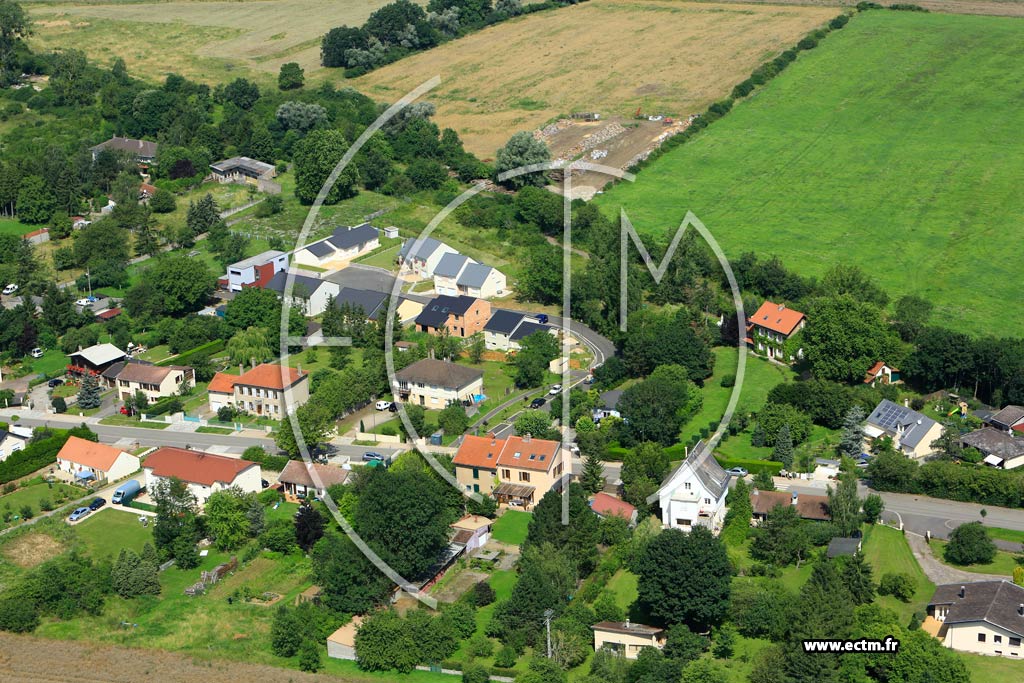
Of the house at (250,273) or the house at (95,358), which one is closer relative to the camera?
the house at (95,358)

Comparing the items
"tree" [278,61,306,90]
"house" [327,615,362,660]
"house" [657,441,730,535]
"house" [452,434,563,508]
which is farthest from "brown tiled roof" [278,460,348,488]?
"tree" [278,61,306,90]

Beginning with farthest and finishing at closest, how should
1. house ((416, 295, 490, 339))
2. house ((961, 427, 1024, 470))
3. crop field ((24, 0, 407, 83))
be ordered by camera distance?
crop field ((24, 0, 407, 83)) → house ((416, 295, 490, 339)) → house ((961, 427, 1024, 470))

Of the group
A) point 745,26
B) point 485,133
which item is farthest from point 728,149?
point 745,26

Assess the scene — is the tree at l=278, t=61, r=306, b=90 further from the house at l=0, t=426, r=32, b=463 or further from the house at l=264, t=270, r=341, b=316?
the house at l=0, t=426, r=32, b=463

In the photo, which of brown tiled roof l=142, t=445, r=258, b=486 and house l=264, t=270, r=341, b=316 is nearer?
brown tiled roof l=142, t=445, r=258, b=486

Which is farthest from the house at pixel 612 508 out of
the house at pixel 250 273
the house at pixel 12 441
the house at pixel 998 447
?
the house at pixel 250 273

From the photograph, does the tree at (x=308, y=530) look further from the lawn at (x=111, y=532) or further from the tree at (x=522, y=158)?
the tree at (x=522, y=158)

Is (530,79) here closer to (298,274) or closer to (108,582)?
(298,274)
